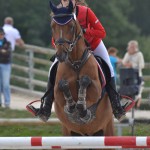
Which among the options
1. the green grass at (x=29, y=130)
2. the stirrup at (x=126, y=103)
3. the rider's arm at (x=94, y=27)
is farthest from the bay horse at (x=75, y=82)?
the green grass at (x=29, y=130)

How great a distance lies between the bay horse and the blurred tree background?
101ft

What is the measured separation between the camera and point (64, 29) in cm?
874

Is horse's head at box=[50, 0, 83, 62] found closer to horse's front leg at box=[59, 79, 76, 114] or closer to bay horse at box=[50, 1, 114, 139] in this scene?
bay horse at box=[50, 1, 114, 139]

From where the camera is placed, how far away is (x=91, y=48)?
9.91 m

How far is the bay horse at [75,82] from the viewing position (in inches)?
347

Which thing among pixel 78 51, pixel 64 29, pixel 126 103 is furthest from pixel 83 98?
pixel 126 103

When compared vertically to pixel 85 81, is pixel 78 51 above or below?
above

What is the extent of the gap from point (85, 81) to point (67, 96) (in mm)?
315

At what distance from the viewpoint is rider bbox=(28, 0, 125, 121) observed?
9.48m

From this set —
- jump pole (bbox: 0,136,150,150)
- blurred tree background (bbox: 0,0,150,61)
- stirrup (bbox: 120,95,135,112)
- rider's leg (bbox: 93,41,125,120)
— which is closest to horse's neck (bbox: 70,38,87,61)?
rider's leg (bbox: 93,41,125,120)

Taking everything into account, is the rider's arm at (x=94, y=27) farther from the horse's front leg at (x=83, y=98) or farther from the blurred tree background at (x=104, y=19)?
the blurred tree background at (x=104, y=19)

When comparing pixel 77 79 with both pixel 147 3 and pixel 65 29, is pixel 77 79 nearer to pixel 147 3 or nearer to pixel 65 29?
pixel 65 29

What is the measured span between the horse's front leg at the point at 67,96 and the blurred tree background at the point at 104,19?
31.1 metres

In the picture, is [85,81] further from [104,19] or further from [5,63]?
[104,19]
